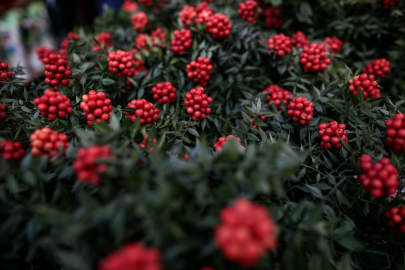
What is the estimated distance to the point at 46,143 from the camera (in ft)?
2.53

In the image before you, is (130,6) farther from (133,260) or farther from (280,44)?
(133,260)

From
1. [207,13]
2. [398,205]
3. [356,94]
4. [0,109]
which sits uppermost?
[207,13]

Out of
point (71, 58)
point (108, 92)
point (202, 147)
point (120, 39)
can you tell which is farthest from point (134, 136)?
point (120, 39)

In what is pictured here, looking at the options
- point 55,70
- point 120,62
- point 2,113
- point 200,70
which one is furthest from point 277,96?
point 2,113

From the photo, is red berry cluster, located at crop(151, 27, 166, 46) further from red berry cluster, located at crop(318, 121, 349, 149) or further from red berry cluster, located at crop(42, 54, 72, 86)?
red berry cluster, located at crop(318, 121, 349, 149)

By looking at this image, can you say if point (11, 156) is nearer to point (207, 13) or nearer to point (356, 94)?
point (207, 13)

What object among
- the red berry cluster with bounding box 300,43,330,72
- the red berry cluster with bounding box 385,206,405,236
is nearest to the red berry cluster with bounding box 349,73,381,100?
the red berry cluster with bounding box 300,43,330,72

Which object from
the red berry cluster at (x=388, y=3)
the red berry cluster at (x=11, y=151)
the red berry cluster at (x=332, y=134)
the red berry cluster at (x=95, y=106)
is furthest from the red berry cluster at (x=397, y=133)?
the red berry cluster at (x=11, y=151)

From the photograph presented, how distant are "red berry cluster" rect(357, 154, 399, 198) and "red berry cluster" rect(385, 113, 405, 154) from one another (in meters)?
0.14

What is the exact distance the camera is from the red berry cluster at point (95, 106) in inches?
36.8

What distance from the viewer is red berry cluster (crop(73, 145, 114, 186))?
0.59 meters

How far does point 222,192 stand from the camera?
1.95 feet

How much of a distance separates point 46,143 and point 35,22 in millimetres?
4433

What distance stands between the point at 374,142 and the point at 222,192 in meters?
0.78
